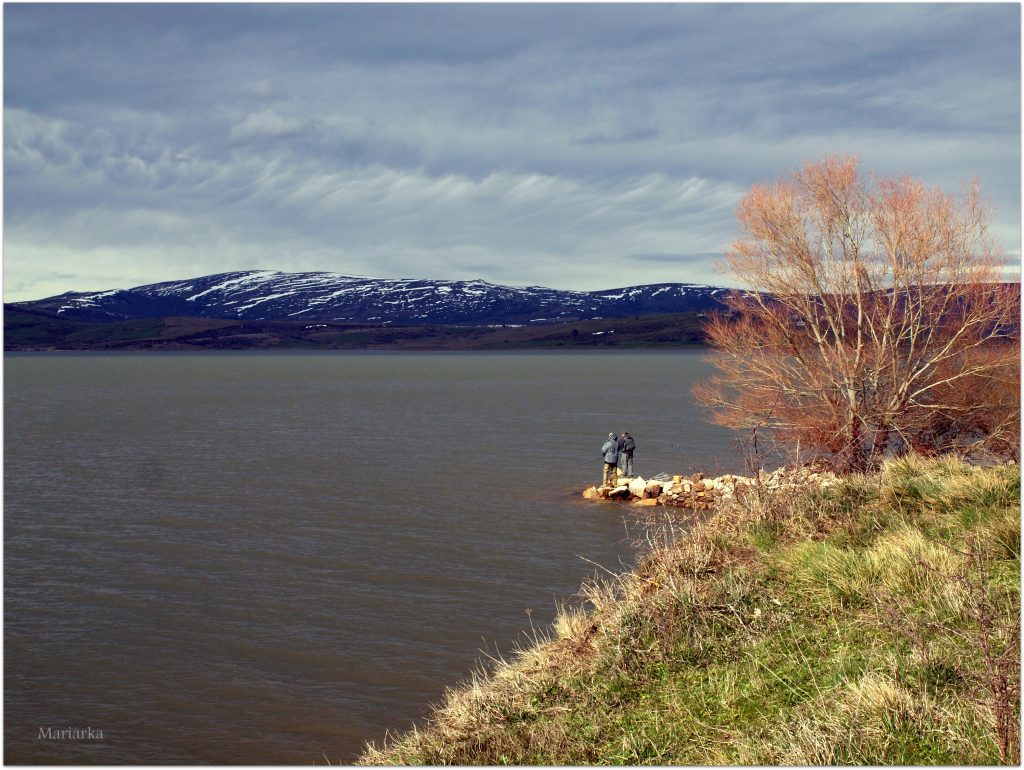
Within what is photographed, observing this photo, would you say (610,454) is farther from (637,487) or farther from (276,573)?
(276,573)

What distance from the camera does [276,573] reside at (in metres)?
17.7

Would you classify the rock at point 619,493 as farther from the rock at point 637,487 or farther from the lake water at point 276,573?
the lake water at point 276,573

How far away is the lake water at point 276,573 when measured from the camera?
11305mm

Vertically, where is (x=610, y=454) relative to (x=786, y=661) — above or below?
below

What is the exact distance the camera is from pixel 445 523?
73.3 feet

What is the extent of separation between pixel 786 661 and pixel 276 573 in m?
12.3

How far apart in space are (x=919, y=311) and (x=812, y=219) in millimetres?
4227

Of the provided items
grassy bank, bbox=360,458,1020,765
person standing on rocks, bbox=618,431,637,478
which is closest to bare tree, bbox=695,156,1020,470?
person standing on rocks, bbox=618,431,637,478

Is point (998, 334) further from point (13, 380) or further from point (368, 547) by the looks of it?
point (13, 380)

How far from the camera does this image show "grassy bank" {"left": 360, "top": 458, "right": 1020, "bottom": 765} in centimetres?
623

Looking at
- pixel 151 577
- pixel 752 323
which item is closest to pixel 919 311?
pixel 752 323

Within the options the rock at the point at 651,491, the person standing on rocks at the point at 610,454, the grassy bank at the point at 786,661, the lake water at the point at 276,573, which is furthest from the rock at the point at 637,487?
the grassy bank at the point at 786,661

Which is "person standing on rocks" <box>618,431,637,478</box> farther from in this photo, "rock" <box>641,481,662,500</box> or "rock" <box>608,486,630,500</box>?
"rock" <box>641,481,662,500</box>

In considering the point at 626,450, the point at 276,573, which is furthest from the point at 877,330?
the point at 276,573
